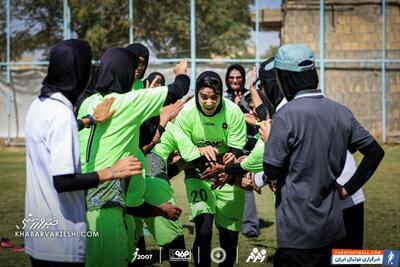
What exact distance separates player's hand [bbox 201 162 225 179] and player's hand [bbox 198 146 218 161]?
7cm

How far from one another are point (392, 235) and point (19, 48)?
21705 millimetres

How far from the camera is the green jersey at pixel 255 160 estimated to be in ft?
21.1

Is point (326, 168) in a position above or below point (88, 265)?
above

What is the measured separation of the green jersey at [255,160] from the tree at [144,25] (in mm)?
20592

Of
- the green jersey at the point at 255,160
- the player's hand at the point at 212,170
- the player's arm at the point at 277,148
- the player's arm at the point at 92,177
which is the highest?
the player's arm at the point at 277,148

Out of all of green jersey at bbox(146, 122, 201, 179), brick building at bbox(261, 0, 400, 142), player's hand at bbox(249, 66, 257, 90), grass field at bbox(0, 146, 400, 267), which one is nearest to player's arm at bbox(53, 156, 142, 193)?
player's hand at bbox(249, 66, 257, 90)

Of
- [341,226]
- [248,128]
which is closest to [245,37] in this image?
[248,128]

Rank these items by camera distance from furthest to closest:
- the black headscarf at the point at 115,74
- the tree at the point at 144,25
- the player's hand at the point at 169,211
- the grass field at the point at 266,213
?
the tree at the point at 144,25 < the grass field at the point at 266,213 < the player's hand at the point at 169,211 < the black headscarf at the point at 115,74

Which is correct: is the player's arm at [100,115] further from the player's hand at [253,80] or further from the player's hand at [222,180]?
the player's hand at [222,180]

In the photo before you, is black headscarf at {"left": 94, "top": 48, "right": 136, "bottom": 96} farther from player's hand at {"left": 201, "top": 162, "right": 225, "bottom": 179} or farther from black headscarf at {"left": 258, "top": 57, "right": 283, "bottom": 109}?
player's hand at {"left": 201, "top": 162, "right": 225, "bottom": 179}

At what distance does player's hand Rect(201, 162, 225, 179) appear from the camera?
7285 millimetres

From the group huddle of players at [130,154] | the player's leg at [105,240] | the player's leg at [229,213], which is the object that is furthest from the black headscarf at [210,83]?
the player's leg at [105,240]

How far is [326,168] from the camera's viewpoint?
15.1 feet

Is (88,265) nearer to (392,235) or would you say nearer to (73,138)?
(73,138)
